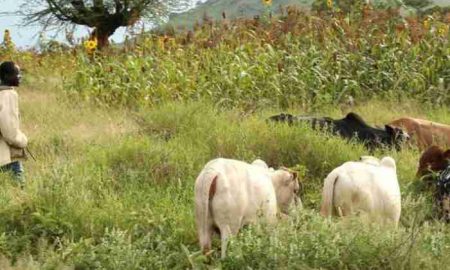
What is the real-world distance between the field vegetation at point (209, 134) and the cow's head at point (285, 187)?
16 centimetres

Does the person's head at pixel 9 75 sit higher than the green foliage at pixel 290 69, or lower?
higher

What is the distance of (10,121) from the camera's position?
23.3 ft

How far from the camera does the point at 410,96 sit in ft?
35.8

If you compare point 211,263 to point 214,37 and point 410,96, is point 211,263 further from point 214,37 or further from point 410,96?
point 214,37

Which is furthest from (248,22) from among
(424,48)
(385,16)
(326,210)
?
(326,210)

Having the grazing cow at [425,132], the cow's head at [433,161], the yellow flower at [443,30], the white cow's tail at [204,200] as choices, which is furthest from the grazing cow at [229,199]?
the yellow flower at [443,30]

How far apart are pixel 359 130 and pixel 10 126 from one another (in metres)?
3.33

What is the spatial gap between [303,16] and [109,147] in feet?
19.9

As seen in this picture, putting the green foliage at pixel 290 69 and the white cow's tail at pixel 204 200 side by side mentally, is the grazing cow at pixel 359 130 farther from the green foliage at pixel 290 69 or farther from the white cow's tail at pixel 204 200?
the white cow's tail at pixel 204 200

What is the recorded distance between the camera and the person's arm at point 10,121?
7.08 m

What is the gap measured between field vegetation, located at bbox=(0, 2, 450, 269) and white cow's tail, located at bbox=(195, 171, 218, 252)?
18 centimetres

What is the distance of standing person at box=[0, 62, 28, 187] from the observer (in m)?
7.09

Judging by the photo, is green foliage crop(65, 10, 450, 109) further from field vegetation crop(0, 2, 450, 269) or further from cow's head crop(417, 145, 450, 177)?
cow's head crop(417, 145, 450, 177)

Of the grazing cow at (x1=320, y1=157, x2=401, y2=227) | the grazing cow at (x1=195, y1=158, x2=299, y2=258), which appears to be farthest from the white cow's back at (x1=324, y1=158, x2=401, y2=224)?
the grazing cow at (x1=195, y1=158, x2=299, y2=258)
